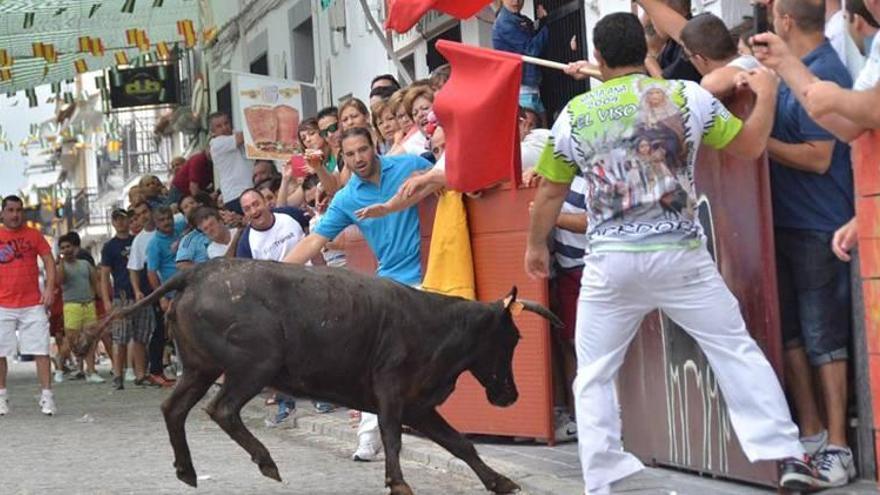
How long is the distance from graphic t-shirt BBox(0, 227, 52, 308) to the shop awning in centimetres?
743

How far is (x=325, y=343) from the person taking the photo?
28.3ft

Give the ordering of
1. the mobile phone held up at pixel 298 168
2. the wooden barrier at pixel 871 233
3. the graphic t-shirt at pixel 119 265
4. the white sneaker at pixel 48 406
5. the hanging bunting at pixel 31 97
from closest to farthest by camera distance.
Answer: the wooden barrier at pixel 871 233, the mobile phone held up at pixel 298 168, the white sneaker at pixel 48 406, the graphic t-shirt at pixel 119 265, the hanging bunting at pixel 31 97

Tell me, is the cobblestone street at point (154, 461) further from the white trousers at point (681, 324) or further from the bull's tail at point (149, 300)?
the white trousers at point (681, 324)

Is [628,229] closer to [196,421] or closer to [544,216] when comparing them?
[544,216]

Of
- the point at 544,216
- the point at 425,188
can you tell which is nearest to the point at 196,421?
the point at 425,188

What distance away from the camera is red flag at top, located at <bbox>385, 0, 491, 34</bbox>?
11.3 m

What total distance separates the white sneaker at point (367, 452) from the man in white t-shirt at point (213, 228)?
625cm

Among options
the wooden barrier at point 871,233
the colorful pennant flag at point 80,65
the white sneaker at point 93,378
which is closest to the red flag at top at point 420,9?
the wooden barrier at point 871,233

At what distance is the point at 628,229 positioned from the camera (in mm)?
6965

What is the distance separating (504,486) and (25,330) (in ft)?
28.0

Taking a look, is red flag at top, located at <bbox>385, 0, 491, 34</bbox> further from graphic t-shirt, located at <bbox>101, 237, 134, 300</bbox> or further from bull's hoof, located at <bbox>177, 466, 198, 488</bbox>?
graphic t-shirt, located at <bbox>101, 237, 134, 300</bbox>

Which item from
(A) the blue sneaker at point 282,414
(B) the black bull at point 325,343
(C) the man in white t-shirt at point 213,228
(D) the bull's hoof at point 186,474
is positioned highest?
(C) the man in white t-shirt at point 213,228

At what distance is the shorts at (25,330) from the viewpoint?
15.9 metres

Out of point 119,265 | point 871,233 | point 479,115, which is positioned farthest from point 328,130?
point 871,233
